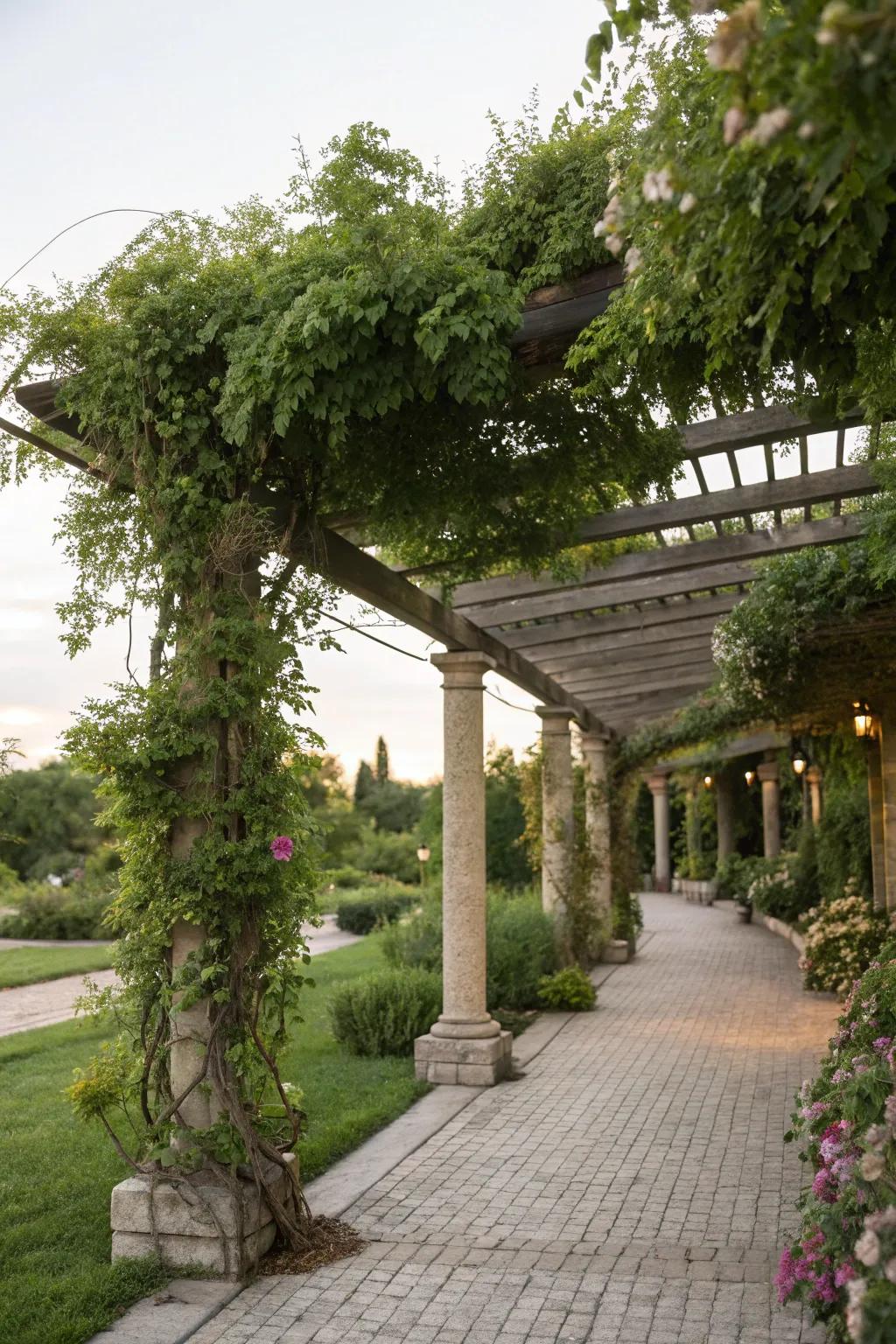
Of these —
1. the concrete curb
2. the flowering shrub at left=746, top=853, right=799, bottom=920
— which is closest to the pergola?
the concrete curb

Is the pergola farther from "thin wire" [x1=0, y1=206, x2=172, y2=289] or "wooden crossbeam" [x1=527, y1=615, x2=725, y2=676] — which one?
"thin wire" [x1=0, y1=206, x2=172, y2=289]

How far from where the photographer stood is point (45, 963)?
18.2 meters

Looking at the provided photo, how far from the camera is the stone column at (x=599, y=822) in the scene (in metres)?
15.8

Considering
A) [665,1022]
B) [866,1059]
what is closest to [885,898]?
[665,1022]

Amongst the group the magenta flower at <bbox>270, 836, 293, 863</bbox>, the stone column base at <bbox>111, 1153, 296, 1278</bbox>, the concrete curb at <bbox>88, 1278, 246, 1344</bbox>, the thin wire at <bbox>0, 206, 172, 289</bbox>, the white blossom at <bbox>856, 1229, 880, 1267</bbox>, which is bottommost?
the concrete curb at <bbox>88, 1278, 246, 1344</bbox>

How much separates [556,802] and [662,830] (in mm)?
18791

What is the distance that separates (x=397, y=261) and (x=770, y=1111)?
6021mm

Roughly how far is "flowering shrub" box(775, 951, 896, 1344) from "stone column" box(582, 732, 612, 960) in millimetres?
10926

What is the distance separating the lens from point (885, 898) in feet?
39.6

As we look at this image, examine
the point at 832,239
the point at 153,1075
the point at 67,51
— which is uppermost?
the point at 67,51

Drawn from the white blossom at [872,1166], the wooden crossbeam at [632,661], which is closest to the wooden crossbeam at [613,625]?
the wooden crossbeam at [632,661]

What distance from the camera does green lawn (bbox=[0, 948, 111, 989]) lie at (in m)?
16.6

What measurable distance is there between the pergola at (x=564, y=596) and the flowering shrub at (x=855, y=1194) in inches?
108

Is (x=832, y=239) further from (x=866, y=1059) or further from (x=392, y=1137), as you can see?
(x=392, y=1137)
